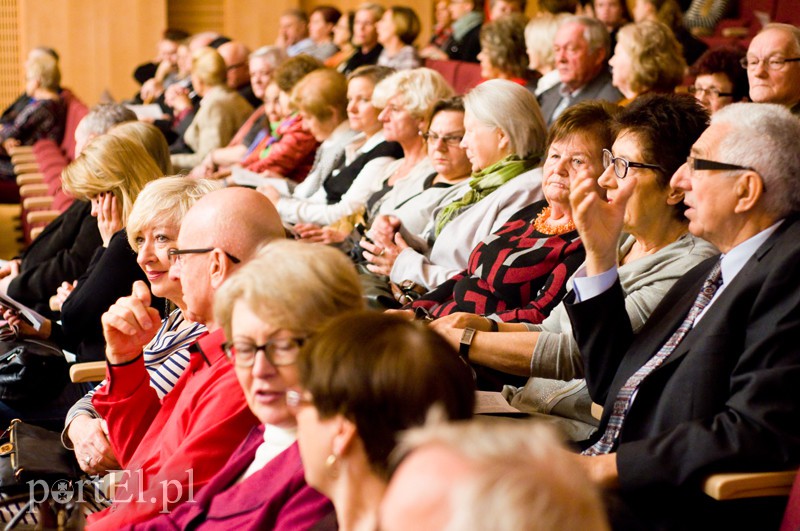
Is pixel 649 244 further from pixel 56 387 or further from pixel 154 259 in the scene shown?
pixel 56 387

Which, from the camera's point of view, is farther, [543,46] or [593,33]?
[543,46]

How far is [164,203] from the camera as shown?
8.78ft

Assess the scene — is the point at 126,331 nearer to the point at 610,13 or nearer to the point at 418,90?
the point at 418,90

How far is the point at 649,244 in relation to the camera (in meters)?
2.44

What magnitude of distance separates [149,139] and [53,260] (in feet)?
2.46

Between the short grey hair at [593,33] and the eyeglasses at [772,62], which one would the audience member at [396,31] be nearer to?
the short grey hair at [593,33]

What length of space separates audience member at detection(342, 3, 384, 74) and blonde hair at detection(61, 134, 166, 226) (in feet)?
13.6

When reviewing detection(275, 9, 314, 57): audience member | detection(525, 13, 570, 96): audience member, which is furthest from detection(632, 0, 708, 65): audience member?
detection(275, 9, 314, 57): audience member

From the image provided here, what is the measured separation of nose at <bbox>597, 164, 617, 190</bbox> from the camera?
7.75 feet

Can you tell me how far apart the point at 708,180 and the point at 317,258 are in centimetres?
80

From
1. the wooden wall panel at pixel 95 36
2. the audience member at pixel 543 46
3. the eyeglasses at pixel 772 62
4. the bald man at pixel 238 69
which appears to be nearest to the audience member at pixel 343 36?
the bald man at pixel 238 69

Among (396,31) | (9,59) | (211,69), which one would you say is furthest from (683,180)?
(9,59)

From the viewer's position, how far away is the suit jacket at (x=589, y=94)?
15.4ft

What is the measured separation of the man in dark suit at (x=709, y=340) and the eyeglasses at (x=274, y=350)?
0.58 m
